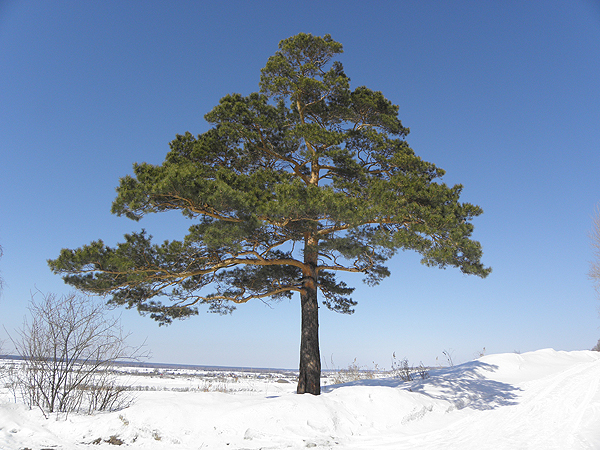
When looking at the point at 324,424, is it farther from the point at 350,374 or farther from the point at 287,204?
the point at 350,374

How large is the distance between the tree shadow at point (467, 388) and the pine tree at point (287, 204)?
2.98m

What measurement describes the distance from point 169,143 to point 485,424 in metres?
9.54

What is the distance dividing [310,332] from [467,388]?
4942 mm

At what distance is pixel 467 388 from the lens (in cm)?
955

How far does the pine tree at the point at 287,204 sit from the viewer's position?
278 inches

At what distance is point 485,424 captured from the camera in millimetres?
6125

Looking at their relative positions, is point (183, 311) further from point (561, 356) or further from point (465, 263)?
point (561, 356)

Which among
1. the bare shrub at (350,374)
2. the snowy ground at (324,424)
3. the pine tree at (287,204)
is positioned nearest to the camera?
the snowy ground at (324,424)

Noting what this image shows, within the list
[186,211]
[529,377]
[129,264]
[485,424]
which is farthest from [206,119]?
[529,377]

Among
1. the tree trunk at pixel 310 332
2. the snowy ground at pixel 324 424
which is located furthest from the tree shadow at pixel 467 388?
the tree trunk at pixel 310 332

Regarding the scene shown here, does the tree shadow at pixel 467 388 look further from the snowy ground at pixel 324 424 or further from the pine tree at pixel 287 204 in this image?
the pine tree at pixel 287 204

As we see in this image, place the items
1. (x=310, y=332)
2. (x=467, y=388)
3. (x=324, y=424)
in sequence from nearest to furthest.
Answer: (x=324, y=424) < (x=310, y=332) < (x=467, y=388)

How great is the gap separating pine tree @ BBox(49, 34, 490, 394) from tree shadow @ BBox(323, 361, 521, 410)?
9.76ft

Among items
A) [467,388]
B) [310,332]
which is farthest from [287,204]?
[467,388]
